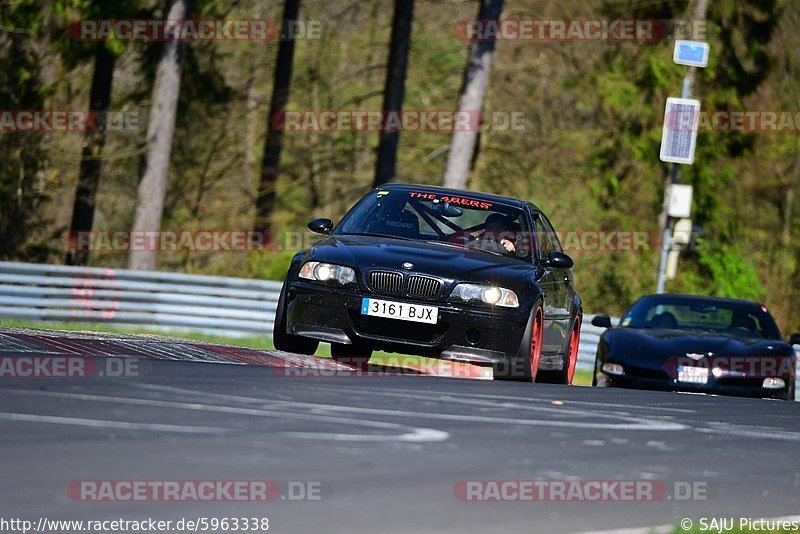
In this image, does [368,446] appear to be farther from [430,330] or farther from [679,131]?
[679,131]

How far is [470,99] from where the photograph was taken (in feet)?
86.5

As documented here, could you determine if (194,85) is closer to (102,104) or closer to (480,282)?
(102,104)

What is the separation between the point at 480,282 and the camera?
11180mm

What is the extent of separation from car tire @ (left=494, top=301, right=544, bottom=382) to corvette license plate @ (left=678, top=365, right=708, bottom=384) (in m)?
3.00

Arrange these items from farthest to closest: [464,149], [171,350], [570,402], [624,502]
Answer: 1. [464,149]
2. [171,350]
3. [570,402]
4. [624,502]

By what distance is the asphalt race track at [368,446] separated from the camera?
5457mm

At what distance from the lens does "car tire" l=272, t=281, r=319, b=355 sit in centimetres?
1163

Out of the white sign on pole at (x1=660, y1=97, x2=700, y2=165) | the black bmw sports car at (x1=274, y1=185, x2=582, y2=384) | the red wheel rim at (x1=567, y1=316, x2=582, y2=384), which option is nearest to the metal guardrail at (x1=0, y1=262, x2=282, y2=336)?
the white sign on pole at (x1=660, y1=97, x2=700, y2=165)

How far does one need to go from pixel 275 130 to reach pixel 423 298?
23552 mm

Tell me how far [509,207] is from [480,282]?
1859 millimetres

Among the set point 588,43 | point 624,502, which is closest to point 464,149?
point 588,43

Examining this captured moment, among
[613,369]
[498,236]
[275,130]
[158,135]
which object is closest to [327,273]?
[498,236]

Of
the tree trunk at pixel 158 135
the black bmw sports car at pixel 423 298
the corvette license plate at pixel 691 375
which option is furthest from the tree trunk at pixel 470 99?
the black bmw sports car at pixel 423 298

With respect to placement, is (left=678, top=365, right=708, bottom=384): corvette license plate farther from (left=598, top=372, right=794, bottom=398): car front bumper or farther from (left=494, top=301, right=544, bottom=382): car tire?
(left=494, top=301, right=544, bottom=382): car tire
